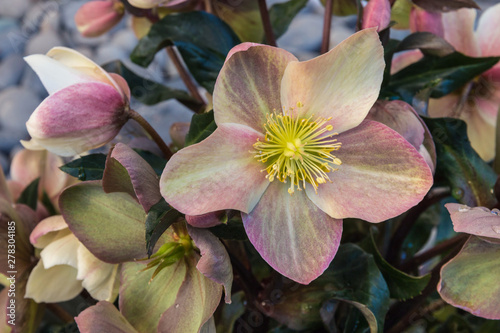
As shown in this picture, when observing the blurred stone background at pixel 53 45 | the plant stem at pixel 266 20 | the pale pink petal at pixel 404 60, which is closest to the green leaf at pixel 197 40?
the plant stem at pixel 266 20

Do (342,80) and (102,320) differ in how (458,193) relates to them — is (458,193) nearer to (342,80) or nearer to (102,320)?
(342,80)

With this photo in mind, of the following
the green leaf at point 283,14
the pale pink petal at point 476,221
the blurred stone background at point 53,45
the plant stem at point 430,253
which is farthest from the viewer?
the blurred stone background at point 53,45

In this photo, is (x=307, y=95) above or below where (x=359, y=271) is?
above

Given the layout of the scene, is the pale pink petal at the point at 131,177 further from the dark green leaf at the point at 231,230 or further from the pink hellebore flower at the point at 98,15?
the pink hellebore flower at the point at 98,15

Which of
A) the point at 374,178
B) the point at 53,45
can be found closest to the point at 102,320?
the point at 374,178

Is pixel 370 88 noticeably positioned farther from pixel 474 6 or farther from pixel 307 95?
pixel 474 6

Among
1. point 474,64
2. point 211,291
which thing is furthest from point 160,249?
point 474,64
